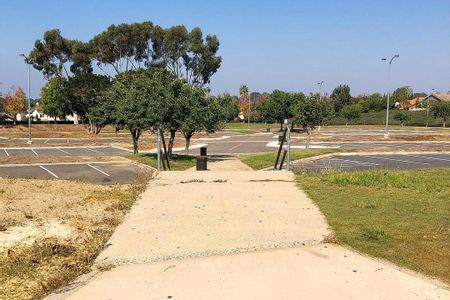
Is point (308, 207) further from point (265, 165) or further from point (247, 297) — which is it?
point (265, 165)

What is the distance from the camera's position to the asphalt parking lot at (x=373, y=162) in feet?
75.6

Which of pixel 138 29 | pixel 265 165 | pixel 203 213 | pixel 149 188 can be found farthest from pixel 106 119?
pixel 138 29

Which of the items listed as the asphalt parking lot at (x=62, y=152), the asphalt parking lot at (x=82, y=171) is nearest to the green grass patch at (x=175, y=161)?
the asphalt parking lot at (x=82, y=171)

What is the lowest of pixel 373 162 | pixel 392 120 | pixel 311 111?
pixel 373 162

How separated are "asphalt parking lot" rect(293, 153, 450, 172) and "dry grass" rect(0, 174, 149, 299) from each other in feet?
39.2

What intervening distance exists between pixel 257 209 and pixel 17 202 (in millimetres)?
5941

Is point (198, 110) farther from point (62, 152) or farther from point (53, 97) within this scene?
point (53, 97)

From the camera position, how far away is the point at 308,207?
1027cm

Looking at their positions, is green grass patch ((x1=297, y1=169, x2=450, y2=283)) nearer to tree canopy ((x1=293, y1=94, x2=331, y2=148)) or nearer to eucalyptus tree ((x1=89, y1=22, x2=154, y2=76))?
tree canopy ((x1=293, y1=94, x2=331, y2=148))

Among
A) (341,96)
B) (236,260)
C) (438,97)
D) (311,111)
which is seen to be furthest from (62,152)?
(438,97)

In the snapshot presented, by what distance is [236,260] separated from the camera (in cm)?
653

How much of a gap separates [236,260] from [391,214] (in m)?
4.59

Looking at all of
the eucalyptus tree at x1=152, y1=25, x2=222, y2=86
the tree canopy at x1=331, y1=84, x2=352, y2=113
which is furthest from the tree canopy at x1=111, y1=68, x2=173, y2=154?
the tree canopy at x1=331, y1=84, x2=352, y2=113

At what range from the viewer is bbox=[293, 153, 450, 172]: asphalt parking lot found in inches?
907
